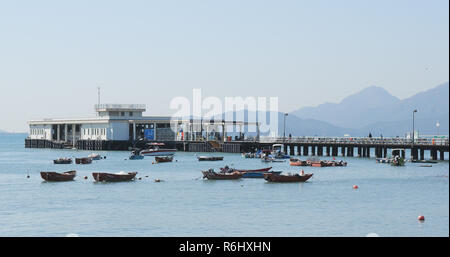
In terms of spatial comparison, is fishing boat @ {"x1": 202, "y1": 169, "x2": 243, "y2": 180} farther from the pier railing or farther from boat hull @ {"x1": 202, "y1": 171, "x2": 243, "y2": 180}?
the pier railing

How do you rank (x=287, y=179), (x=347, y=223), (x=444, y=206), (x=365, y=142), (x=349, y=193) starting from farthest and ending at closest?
(x=365, y=142)
(x=287, y=179)
(x=349, y=193)
(x=444, y=206)
(x=347, y=223)

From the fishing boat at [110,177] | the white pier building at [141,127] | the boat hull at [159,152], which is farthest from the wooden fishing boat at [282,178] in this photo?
the white pier building at [141,127]

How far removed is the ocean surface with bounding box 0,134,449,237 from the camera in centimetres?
4088

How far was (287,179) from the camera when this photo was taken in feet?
236

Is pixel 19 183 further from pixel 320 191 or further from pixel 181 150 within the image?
pixel 181 150

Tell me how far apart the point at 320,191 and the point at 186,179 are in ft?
65.3

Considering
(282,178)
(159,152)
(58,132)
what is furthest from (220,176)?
(58,132)

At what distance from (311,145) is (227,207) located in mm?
86491

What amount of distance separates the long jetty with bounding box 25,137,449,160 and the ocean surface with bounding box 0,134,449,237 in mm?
34355

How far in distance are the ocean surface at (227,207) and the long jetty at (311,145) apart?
113 feet

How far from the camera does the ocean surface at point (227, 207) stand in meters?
40.9

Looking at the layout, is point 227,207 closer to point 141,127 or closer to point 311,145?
point 311,145
